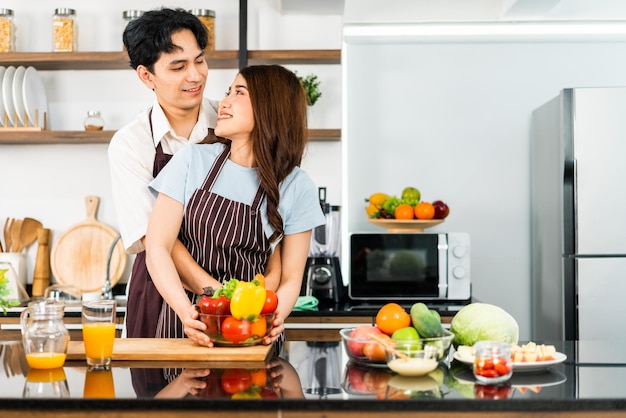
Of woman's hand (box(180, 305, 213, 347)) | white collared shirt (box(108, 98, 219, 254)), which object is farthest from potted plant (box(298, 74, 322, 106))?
woman's hand (box(180, 305, 213, 347))

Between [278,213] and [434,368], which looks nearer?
[434,368]

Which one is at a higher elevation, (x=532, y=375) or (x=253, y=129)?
(x=253, y=129)

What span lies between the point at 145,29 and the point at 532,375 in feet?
5.38

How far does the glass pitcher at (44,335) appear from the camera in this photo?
5.42 ft

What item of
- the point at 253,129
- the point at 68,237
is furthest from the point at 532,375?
the point at 68,237

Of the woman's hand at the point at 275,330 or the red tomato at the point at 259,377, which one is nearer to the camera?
the red tomato at the point at 259,377

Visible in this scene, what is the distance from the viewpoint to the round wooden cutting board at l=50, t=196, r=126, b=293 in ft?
13.0

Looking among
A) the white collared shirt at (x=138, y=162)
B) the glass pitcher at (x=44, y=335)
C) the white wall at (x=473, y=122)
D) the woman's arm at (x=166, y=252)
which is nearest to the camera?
the glass pitcher at (x=44, y=335)

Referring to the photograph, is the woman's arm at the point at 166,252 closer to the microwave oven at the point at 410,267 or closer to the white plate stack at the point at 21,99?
the microwave oven at the point at 410,267

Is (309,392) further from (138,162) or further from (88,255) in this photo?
(88,255)

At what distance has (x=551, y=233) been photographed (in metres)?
3.78

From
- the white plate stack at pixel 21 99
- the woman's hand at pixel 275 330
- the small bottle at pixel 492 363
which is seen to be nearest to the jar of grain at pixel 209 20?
the white plate stack at pixel 21 99

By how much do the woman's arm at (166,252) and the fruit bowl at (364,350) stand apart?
424 millimetres

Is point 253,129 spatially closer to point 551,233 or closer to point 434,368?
point 434,368
